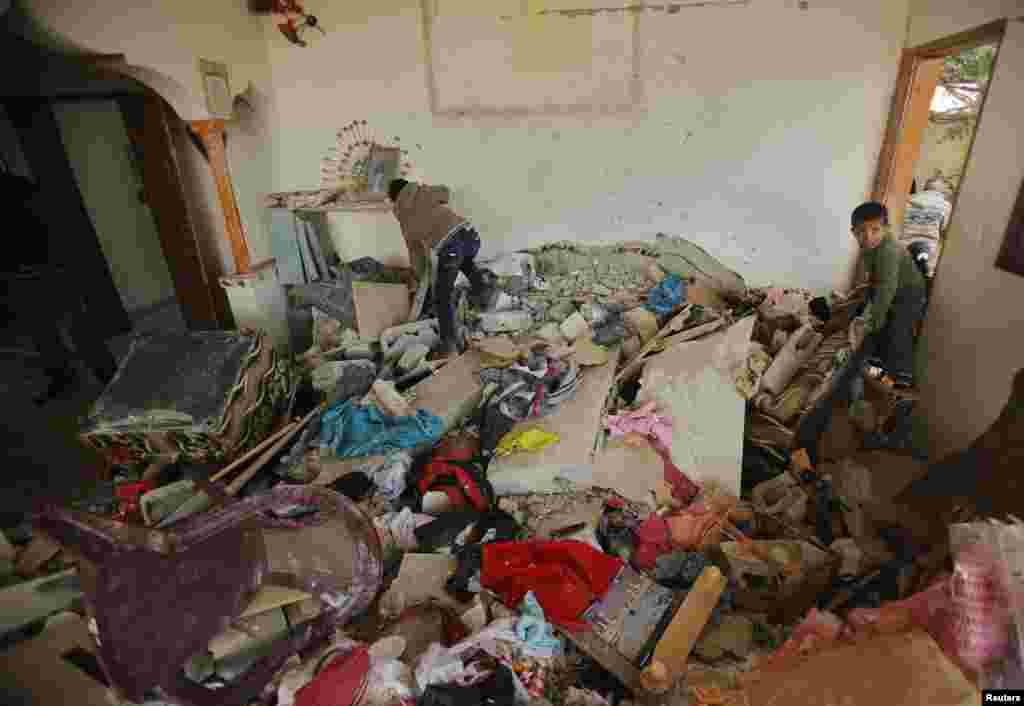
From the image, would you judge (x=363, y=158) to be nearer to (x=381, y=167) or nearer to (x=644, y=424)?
(x=381, y=167)

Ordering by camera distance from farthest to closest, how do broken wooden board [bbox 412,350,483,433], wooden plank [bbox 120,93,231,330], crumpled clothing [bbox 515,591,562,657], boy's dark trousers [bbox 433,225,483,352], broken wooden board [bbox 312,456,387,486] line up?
wooden plank [bbox 120,93,231,330]
boy's dark trousers [bbox 433,225,483,352]
broken wooden board [bbox 412,350,483,433]
broken wooden board [bbox 312,456,387,486]
crumpled clothing [bbox 515,591,562,657]

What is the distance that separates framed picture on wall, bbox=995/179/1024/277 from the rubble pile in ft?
2.91

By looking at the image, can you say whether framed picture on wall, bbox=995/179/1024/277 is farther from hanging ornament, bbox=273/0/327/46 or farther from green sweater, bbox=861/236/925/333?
hanging ornament, bbox=273/0/327/46

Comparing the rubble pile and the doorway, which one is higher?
the doorway

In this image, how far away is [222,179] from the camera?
4.57 metres

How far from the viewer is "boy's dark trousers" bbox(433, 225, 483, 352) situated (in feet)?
13.8

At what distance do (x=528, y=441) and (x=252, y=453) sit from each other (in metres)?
1.70

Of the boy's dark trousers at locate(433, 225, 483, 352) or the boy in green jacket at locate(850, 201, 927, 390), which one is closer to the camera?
the boy in green jacket at locate(850, 201, 927, 390)

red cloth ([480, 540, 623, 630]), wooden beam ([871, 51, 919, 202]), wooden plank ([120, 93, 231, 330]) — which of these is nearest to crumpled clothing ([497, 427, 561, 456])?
red cloth ([480, 540, 623, 630])

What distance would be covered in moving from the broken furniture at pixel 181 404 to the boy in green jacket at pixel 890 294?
394cm

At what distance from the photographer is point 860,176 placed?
4891 mm

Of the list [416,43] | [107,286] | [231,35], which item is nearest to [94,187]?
[107,286]

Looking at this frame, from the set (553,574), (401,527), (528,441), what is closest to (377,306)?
(528,441)

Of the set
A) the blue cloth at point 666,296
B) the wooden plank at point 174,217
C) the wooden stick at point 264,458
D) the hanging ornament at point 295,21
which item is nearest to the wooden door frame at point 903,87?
the blue cloth at point 666,296
